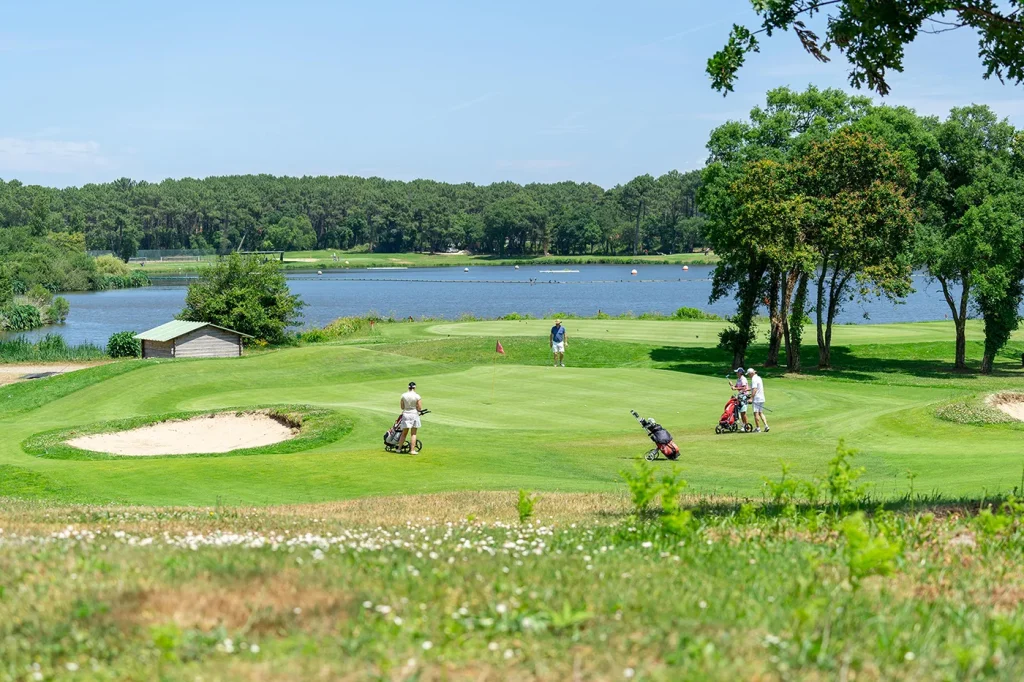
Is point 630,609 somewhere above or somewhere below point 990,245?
below

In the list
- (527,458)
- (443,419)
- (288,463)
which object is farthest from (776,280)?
(288,463)

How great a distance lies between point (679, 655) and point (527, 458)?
1678cm

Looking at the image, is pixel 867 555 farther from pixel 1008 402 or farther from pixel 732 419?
pixel 1008 402

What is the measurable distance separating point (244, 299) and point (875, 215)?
134 ft

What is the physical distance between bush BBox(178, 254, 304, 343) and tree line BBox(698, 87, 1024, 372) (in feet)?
102

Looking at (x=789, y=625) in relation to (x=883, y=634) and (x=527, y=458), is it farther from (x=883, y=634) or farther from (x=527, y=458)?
(x=527, y=458)

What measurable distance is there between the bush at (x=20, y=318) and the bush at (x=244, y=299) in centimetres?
2860

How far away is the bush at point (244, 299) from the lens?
6700cm

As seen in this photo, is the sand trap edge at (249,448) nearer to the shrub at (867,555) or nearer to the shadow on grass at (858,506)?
the shadow on grass at (858,506)

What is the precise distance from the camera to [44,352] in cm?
6238

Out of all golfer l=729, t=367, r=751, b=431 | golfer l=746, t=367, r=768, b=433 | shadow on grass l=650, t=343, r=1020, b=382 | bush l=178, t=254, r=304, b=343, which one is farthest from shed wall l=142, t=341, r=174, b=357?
golfer l=746, t=367, r=768, b=433

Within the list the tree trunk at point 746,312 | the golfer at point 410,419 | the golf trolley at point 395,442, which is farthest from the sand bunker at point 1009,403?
the tree trunk at point 746,312

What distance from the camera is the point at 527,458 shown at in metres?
23.4

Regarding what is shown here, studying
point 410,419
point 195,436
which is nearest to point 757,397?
point 410,419
